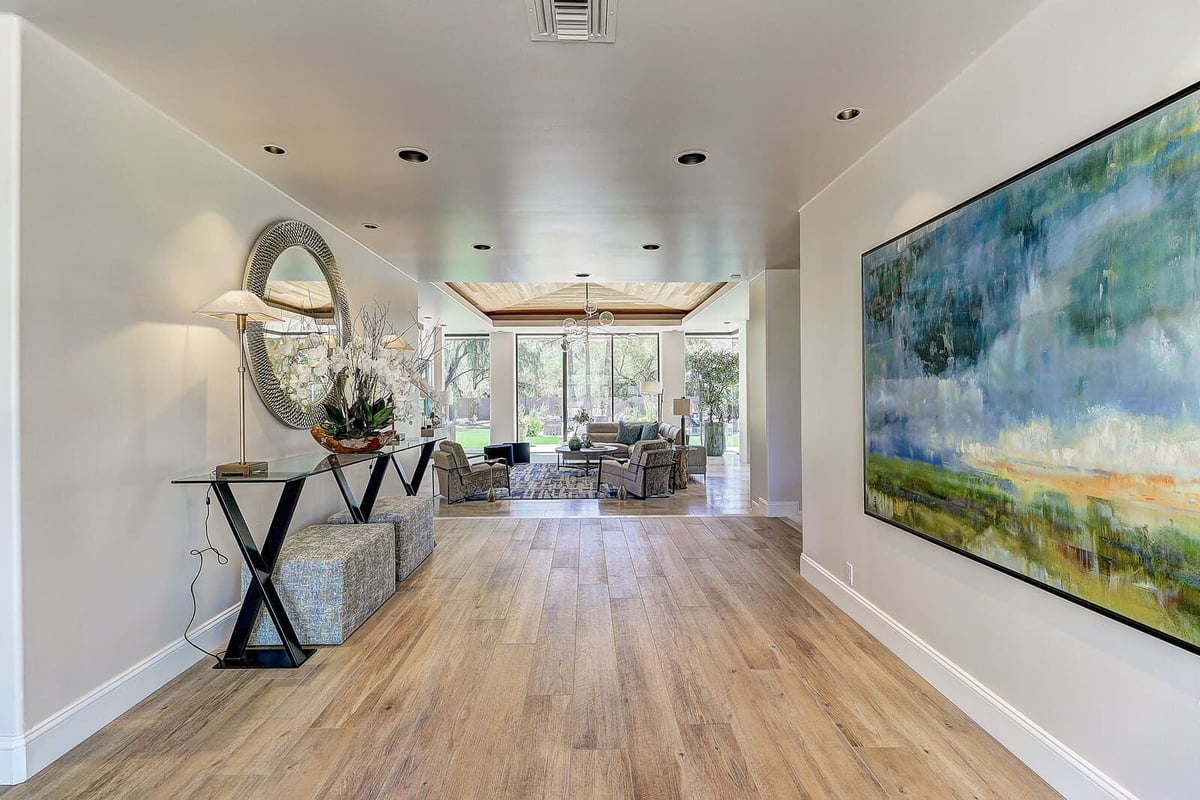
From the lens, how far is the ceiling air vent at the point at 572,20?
6.24 ft

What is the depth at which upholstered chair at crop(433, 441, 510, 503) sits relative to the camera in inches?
307

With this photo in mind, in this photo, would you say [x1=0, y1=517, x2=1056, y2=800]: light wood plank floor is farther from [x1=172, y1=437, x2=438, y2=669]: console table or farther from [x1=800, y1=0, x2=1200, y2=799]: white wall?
[x1=800, y1=0, x2=1200, y2=799]: white wall

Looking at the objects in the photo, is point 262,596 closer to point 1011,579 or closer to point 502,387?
point 1011,579

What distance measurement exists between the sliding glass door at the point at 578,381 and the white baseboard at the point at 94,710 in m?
9.83

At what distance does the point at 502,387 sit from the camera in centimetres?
1255

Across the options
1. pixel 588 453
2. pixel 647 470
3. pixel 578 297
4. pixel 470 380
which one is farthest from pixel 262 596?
pixel 470 380

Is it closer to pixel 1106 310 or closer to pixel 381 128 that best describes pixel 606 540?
pixel 381 128

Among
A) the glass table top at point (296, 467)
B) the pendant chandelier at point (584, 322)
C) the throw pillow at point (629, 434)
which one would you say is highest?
the pendant chandelier at point (584, 322)

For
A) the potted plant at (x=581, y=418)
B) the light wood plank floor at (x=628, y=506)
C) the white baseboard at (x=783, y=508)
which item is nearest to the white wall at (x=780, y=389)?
the white baseboard at (x=783, y=508)

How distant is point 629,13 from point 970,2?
118 cm

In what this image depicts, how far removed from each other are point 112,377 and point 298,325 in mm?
1453

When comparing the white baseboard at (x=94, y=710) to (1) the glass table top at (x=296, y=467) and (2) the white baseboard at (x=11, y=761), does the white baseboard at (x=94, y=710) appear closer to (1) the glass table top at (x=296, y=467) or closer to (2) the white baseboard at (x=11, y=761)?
(2) the white baseboard at (x=11, y=761)

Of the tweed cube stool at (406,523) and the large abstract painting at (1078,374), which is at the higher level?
the large abstract painting at (1078,374)

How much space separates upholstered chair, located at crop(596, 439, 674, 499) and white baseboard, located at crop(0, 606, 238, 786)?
5.66 meters
